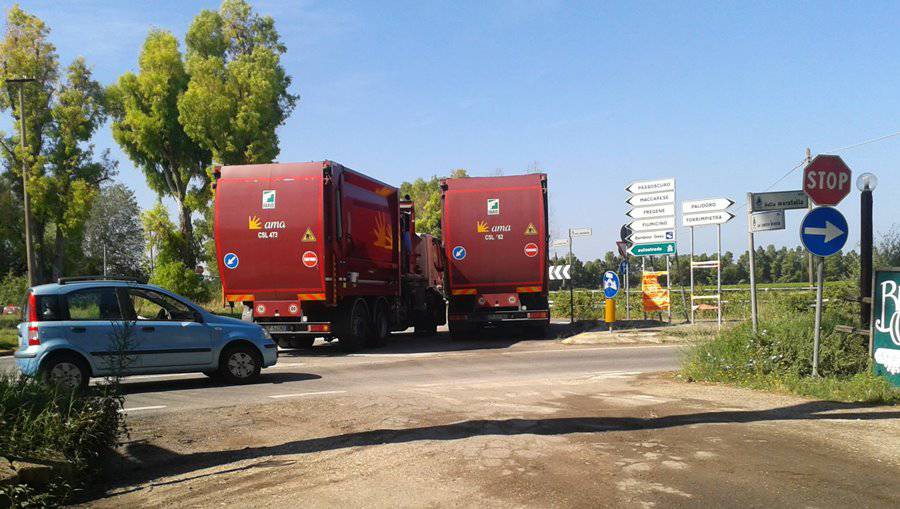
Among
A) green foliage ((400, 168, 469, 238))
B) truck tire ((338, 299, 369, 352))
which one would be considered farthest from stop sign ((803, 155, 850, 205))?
green foliage ((400, 168, 469, 238))

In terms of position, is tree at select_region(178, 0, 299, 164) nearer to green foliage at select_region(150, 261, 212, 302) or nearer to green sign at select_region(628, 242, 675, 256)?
green foliage at select_region(150, 261, 212, 302)

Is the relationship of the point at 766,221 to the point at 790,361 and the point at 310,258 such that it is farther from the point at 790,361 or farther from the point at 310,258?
the point at 310,258

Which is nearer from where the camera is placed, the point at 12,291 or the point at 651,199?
the point at 651,199

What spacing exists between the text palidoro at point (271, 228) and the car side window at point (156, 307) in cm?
471

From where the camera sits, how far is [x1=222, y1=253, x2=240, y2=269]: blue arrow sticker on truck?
16094 millimetres

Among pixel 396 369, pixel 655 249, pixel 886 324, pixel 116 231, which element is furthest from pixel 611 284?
pixel 116 231

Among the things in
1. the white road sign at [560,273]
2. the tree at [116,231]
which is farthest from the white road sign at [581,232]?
the tree at [116,231]

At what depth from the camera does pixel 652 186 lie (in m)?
21.3

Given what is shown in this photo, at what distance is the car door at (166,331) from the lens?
10.7 meters

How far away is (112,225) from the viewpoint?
87.7 m

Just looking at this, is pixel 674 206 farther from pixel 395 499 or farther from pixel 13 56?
pixel 13 56

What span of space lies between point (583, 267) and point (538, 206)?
88316mm

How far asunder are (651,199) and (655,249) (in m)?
1.47

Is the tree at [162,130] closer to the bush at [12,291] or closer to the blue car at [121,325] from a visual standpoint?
the bush at [12,291]
